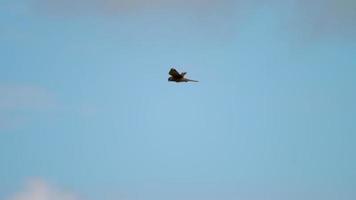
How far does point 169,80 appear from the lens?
6644cm

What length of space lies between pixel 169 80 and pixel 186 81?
3.32 meters

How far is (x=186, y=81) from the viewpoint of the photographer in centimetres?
6550
